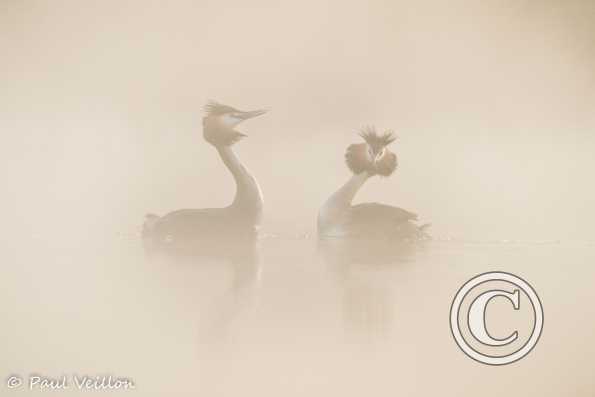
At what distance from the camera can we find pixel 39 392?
6.12ft

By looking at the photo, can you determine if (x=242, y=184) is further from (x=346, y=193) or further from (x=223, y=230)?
(x=346, y=193)

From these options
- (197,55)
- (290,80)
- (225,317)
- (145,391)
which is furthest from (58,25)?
(145,391)

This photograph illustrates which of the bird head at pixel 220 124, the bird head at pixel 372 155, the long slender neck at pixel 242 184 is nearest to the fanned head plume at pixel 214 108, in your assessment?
the bird head at pixel 220 124

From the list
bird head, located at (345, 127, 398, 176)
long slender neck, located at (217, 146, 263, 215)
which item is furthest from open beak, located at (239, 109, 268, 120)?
bird head, located at (345, 127, 398, 176)

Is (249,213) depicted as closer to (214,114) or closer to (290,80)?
(214,114)

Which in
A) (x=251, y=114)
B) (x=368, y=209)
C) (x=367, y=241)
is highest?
(x=251, y=114)

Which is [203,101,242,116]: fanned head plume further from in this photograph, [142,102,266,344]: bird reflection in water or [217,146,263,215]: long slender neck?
[217,146,263,215]: long slender neck

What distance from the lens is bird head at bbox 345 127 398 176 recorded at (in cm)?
201

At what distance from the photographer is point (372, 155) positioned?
2014 mm

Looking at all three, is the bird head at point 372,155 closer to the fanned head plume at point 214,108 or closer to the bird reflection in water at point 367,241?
the bird reflection in water at point 367,241

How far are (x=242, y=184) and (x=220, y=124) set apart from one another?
23cm

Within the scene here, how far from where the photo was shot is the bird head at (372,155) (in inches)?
79.0

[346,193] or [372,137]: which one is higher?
[372,137]

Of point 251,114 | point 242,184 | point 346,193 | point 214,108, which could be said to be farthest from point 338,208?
point 214,108
